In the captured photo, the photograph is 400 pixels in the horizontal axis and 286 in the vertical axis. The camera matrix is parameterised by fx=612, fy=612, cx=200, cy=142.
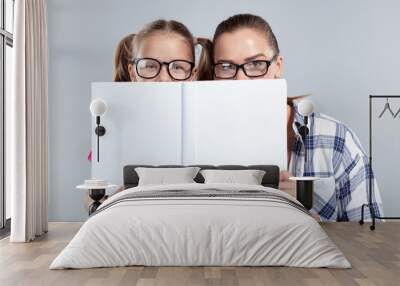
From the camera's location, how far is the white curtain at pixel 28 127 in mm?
6180

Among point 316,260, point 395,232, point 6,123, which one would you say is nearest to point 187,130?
point 6,123

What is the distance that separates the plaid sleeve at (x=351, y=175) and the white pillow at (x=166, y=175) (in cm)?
187

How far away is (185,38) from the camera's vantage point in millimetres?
7805

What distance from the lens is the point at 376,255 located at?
5395 millimetres

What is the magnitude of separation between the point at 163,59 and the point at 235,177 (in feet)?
6.20

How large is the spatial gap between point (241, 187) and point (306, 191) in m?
1.60

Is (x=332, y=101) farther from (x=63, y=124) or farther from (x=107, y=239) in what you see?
(x=107, y=239)

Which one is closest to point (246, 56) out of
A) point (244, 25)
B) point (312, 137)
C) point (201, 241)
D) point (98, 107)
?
point (244, 25)

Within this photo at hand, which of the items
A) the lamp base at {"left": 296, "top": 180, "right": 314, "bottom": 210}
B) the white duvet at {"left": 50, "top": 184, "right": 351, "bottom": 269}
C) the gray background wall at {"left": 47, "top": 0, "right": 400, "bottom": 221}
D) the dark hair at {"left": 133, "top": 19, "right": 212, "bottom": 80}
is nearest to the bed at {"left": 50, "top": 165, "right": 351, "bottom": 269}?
the white duvet at {"left": 50, "top": 184, "right": 351, "bottom": 269}

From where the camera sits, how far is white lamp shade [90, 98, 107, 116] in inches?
293

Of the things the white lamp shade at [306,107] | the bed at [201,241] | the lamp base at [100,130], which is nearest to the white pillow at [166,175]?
the lamp base at [100,130]

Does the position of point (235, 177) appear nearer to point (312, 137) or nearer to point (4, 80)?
point (312, 137)

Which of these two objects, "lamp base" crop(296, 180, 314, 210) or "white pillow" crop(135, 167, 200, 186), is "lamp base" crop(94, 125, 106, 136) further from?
"lamp base" crop(296, 180, 314, 210)

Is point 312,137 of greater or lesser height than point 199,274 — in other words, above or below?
above
